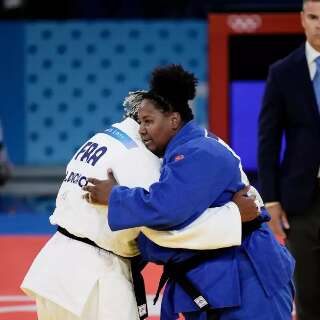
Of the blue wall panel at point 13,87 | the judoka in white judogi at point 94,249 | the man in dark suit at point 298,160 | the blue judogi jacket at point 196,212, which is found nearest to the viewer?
the blue judogi jacket at point 196,212

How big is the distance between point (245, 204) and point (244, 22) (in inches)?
216

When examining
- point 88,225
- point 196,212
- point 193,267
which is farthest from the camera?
point 88,225

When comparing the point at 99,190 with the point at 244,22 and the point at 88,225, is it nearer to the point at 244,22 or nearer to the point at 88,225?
the point at 88,225

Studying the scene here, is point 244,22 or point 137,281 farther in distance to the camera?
point 244,22

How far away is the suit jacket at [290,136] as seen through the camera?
444 cm

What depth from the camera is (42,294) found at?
12.0 ft

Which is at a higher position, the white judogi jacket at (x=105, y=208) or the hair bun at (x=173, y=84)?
the hair bun at (x=173, y=84)

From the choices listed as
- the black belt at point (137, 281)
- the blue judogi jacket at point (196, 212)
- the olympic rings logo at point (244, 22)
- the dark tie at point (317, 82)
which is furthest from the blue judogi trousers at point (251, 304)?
the olympic rings logo at point (244, 22)

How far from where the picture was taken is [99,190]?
3.46m

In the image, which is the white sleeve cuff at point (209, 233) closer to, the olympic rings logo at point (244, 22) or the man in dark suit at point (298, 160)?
the man in dark suit at point (298, 160)

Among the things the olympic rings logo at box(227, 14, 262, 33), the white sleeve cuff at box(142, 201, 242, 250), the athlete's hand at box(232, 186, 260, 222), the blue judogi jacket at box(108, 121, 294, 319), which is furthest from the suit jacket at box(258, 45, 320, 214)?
the olympic rings logo at box(227, 14, 262, 33)

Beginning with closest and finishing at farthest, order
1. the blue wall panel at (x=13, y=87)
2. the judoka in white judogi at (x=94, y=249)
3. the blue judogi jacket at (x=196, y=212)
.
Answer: the blue judogi jacket at (x=196, y=212)
the judoka in white judogi at (x=94, y=249)
the blue wall panel at (x=13, y=87)

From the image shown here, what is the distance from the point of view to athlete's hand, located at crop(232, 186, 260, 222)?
3.46 m

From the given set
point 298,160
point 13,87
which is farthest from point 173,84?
point 13,87
